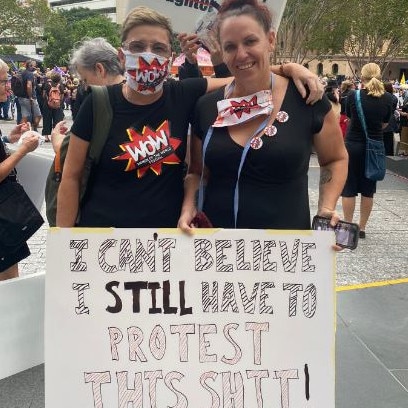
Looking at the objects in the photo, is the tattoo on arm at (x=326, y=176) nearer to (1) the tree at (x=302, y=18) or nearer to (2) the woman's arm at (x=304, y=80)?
(2) the woman's arm at (x=304, y=80)

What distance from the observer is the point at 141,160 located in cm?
209

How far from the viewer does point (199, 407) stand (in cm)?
196

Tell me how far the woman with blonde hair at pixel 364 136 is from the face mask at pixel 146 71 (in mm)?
3881

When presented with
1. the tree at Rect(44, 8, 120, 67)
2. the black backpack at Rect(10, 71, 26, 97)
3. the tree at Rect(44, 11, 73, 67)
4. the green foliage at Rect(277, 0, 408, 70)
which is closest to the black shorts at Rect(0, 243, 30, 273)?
the black backpack at Rect(10, 71, 26, 97)

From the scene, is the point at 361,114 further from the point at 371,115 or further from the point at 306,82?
the point at 306,82

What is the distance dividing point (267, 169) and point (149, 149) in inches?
18.5

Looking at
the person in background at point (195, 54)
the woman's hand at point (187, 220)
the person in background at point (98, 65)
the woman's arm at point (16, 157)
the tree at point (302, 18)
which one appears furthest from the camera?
the tree at point (302, 18)

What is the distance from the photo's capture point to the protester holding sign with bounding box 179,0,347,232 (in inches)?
76.7

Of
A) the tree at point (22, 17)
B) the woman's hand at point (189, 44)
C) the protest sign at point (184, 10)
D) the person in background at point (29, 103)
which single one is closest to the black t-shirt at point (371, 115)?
the protest sign at point (184, 10)

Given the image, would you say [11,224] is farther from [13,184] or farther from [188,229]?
[188,229]

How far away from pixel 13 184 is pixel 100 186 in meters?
0.79

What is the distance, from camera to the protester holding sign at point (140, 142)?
2.09 m

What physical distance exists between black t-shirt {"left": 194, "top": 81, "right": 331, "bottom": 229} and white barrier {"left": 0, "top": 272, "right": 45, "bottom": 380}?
0.88 metres

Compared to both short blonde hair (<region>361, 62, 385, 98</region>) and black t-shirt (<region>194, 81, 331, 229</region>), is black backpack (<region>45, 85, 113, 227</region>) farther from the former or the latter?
short blonde hair (<region>361, 62, 385, 98</region>)
